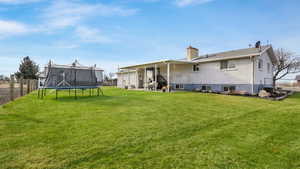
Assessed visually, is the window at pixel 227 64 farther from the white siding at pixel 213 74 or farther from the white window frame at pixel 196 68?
the white window frame at pixel 196 68

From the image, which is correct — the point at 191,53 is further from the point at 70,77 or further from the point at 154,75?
the point at 70,77

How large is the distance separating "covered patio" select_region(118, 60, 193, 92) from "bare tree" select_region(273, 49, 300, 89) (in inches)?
615

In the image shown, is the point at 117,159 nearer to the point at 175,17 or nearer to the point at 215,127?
the point at 215,127

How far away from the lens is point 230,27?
1474 centimetres

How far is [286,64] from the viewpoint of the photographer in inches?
854

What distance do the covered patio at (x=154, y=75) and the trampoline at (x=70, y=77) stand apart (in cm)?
594

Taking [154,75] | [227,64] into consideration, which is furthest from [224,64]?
[154,75]

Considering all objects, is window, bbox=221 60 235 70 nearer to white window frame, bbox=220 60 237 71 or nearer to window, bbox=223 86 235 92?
white window frame, bbox=220 60 237 71

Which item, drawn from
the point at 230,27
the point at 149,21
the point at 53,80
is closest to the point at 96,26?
the point at 149,21

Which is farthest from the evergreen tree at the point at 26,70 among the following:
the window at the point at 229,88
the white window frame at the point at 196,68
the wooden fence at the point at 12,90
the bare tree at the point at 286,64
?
the bare tree at the point at 286,64

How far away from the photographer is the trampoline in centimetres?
838

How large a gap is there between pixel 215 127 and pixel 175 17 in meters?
12.3

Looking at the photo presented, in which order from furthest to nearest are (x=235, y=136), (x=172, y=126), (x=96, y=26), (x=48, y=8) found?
(x=96, y=26) → (x=48, y=8) → (x=172, y=126) → (x=235, y=136)

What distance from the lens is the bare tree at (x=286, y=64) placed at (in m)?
21.3
